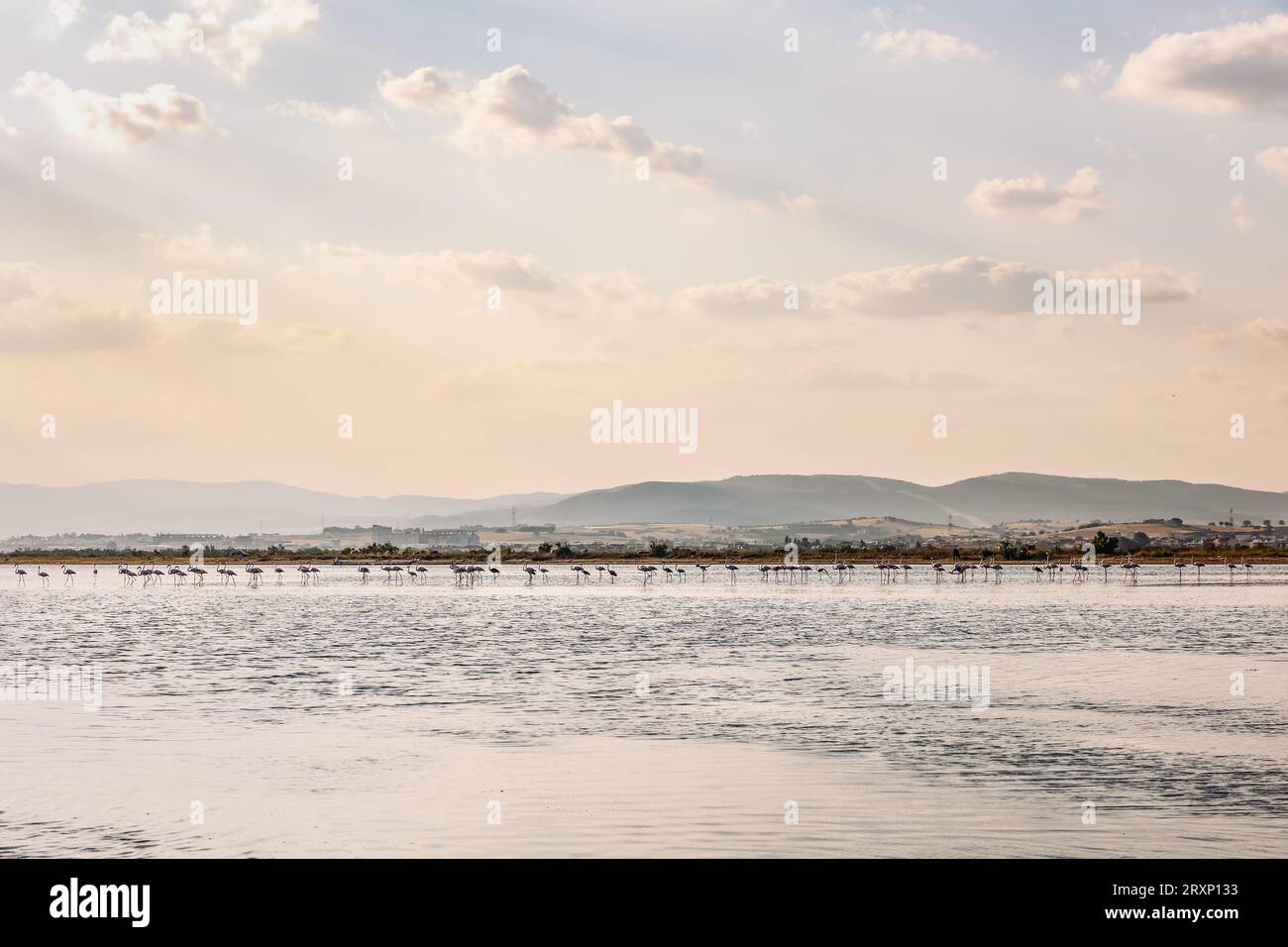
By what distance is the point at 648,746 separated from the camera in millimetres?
24234

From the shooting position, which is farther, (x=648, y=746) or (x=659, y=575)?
(x=659, y=575)

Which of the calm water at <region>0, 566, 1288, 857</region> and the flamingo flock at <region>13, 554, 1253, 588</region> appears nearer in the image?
the calm water at <region>0, 566, 1288, 857</region>

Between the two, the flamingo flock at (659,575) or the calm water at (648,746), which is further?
the flamingo flock at (659,575)

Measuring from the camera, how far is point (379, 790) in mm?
20172

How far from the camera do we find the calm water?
17.2 meters

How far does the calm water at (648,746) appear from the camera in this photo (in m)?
17.2

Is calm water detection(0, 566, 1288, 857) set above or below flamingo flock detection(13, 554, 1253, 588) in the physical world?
above

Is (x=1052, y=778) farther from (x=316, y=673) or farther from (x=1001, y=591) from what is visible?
(x=1001, y=591)

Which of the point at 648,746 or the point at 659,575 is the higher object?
the point at 648,746

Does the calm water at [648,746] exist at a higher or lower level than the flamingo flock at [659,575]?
higher

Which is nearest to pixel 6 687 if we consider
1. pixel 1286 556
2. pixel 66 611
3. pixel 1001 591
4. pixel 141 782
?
pixel 141 782

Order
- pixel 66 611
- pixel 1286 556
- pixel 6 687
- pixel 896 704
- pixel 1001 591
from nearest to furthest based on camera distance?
pixel 896 704, pixel 6 687, pixel 66 611, pixel 1001 591, pixel 1286 556
